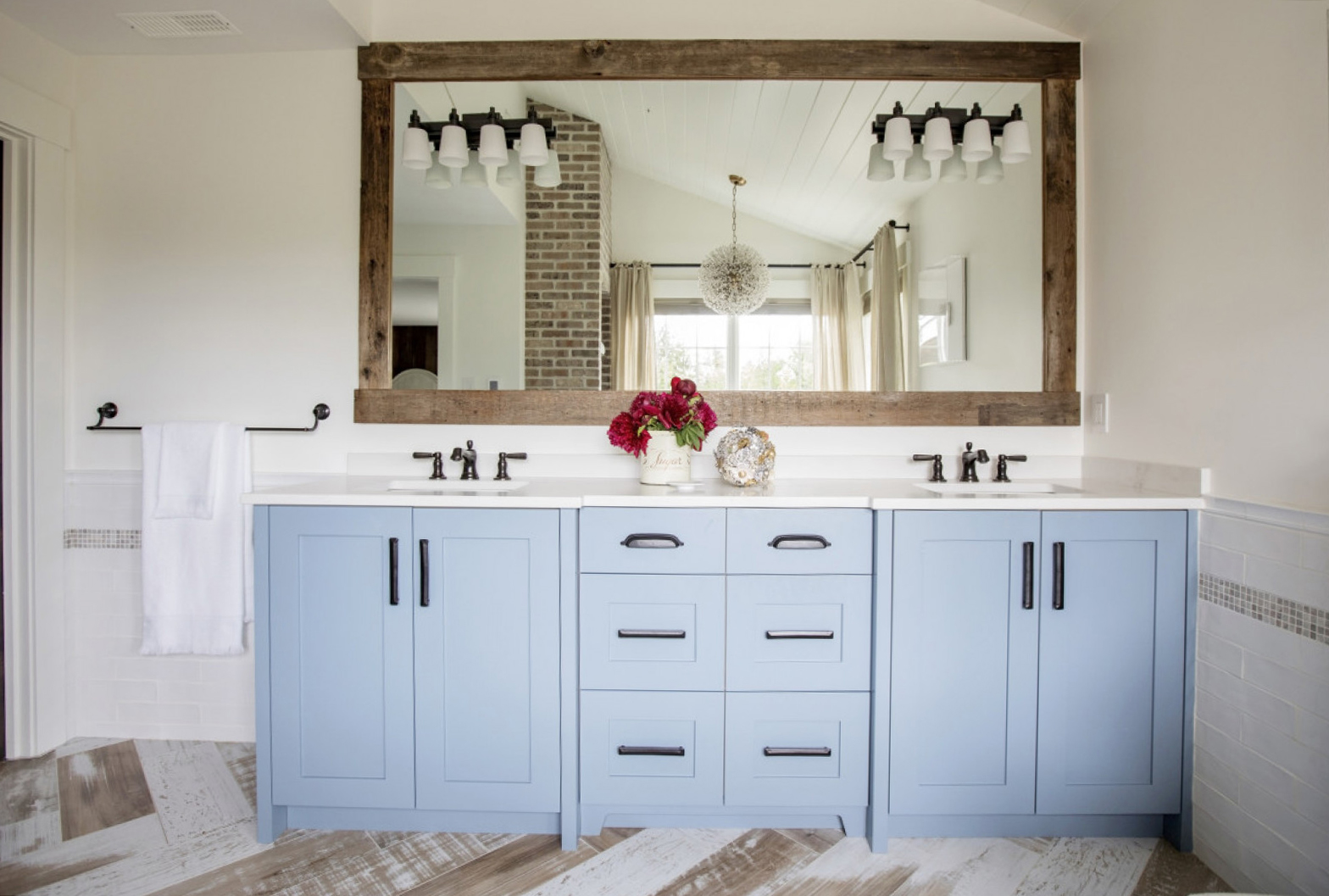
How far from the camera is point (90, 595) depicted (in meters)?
2.46

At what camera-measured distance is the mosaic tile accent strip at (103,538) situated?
2.46 metres

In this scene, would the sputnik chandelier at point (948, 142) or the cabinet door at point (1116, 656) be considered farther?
the sputnik chandelier at point (948, 142)

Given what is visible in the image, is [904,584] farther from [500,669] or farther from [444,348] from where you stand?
[444,348]

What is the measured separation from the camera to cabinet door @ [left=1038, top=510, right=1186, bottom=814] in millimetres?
1823

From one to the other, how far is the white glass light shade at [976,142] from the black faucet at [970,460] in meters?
0.97

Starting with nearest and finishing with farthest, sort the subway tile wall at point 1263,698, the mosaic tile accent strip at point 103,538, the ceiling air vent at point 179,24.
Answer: the subway tile wall at point 1263,698, the ceiling air vent at point 179,24, the mosaic tile accent strip at point 103,538

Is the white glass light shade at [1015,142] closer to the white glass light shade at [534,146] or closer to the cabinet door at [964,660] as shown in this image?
the cabinet door at [964,660]

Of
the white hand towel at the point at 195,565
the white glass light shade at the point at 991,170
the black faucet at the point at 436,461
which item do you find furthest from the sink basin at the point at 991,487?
the white hand towel at the point at 195,565

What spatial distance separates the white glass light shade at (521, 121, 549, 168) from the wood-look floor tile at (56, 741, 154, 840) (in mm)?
2305

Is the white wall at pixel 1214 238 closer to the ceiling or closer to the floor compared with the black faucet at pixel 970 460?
closer to the ceiling

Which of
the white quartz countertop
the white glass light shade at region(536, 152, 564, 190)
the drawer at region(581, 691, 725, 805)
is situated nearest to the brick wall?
the white glass light shade at region(536, 152, 564, 190)

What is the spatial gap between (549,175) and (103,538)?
80.0 inches

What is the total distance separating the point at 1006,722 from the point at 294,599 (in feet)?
→ 6.31

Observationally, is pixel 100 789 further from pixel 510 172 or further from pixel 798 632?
pixel 510 172
